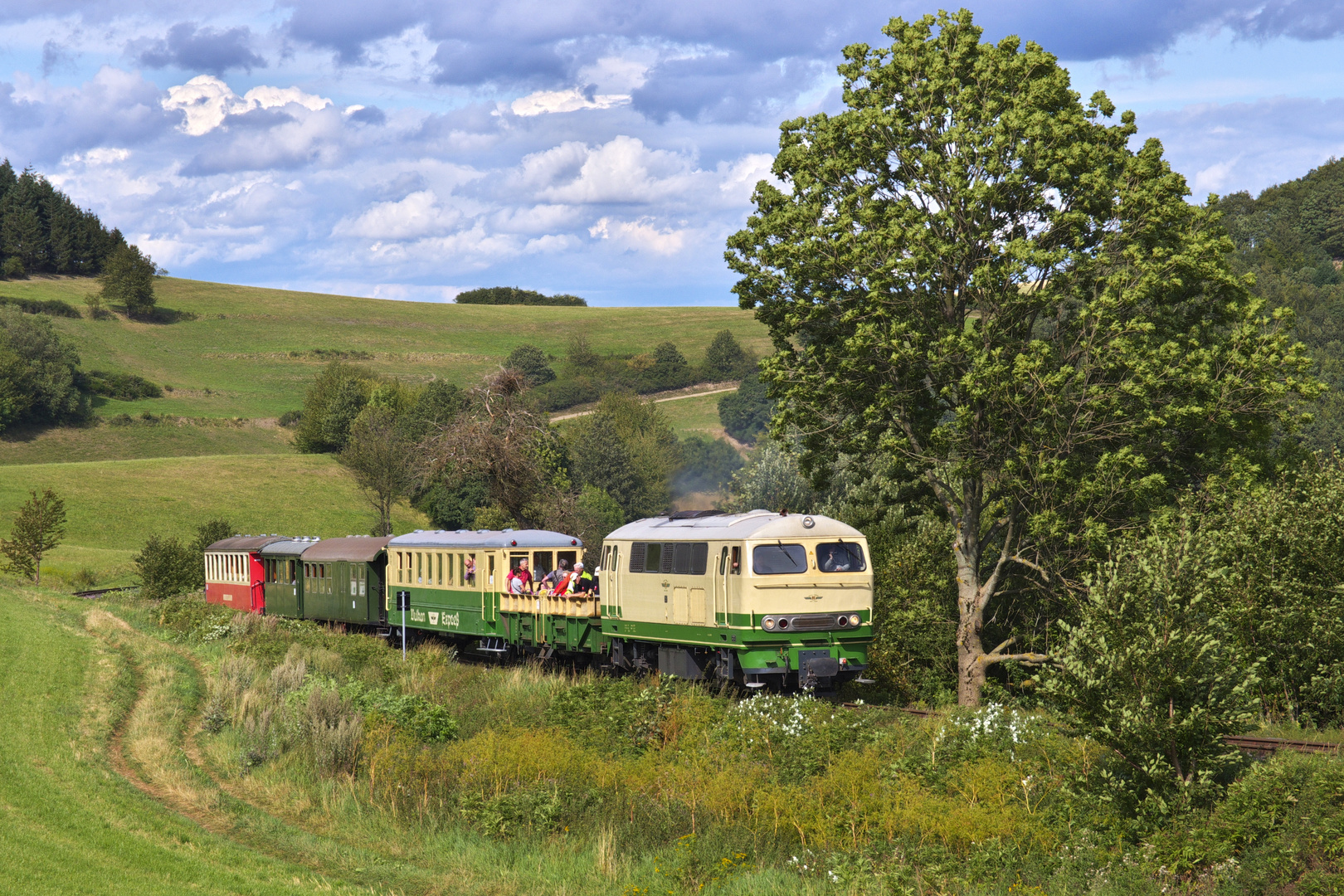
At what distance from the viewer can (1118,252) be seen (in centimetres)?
2078

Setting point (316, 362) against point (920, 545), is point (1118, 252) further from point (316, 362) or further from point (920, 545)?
point (316, 362)

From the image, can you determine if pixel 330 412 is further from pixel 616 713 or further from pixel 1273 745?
pixel 1273 745

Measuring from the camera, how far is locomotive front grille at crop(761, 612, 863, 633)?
19.9 m

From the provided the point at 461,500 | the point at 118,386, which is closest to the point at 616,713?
the point at 461,500

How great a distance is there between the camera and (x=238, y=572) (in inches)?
1699

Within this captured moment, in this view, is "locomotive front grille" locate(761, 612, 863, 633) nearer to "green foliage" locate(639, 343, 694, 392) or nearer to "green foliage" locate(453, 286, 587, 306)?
"green foliage" locate(639, 343, 694, 392)

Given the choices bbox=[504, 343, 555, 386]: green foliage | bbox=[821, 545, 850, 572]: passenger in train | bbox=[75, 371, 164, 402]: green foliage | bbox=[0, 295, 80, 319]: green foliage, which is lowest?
bbox=[821, 545, 850, 572]: passenger in train

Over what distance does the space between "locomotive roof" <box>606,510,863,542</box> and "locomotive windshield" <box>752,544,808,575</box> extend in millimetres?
216

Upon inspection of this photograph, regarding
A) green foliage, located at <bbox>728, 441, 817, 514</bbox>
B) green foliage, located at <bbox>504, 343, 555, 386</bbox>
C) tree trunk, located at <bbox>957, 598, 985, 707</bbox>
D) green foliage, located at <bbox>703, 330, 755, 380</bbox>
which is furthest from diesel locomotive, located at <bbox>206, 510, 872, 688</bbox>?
green foliage, located at <bbox>703, 330, 755, 380</bbox>

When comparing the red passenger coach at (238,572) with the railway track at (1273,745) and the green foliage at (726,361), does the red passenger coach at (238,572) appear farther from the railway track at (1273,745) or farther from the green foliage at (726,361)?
the green foliage at (726,361)

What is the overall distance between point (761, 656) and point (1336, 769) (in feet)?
33.0

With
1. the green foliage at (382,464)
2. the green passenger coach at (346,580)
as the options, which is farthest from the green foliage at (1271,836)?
the green foliage at (382,464)

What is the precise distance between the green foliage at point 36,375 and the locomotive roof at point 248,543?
58.2 metres

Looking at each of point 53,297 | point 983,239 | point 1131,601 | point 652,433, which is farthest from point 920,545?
point 53,297
